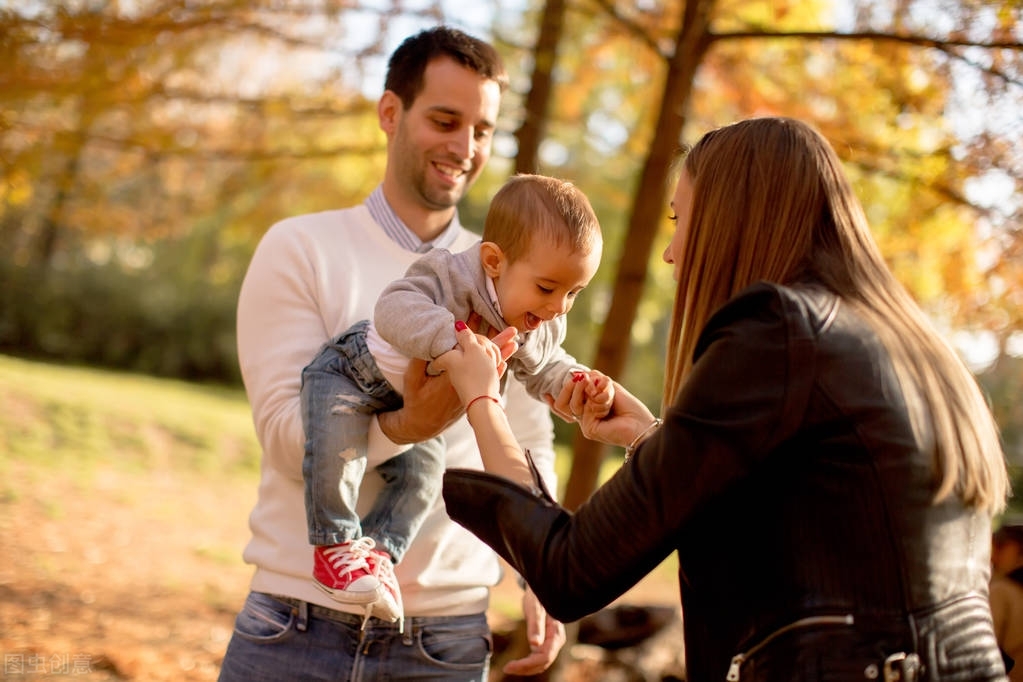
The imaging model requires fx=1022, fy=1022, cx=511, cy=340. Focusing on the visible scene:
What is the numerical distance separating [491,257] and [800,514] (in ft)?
3.51

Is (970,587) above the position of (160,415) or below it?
below

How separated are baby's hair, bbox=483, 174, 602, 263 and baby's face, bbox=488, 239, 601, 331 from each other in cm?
2

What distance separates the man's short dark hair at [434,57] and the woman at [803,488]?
1.37 meters

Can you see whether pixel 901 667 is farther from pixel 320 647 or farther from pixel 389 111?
pixel 389 111

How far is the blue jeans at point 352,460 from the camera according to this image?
243 centimetres

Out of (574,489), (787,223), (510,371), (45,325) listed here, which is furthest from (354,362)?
(45,325)

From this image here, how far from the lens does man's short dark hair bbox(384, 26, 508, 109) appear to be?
302 cm

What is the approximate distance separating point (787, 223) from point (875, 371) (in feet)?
1.09

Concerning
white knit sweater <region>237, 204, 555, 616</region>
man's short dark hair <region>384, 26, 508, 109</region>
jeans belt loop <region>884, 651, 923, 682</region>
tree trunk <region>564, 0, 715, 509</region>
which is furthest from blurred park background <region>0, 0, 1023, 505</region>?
jeans belt loop <region>884, 651, 923, 682</region>

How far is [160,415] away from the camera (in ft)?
40.1

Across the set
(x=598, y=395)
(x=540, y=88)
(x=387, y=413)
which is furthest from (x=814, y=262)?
(x=540, y=88)

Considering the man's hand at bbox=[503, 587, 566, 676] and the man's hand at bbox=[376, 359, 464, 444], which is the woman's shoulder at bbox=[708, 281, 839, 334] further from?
the man's hand at bbox=[503, 587, 566, 676]

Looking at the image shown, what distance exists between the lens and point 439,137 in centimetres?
300

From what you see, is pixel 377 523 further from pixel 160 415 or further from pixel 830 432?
pixel 160 415
